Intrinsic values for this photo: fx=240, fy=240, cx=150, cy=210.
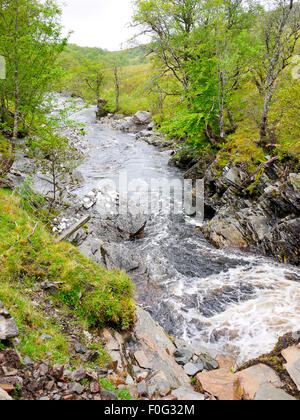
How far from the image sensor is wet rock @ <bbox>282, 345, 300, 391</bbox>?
4.54 metres

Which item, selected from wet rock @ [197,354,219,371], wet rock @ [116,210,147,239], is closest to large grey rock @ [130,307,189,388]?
wet rock @ [197,354,219,371]

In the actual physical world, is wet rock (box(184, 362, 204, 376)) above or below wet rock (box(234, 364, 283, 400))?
below

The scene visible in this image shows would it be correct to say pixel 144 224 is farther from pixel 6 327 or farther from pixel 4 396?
pixel 4 396

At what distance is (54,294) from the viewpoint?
224 inches

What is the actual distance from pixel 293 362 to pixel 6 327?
547cm

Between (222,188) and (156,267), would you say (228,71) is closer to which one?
(222,188)

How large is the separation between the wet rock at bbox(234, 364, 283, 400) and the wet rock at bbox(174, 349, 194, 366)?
4.50 ft

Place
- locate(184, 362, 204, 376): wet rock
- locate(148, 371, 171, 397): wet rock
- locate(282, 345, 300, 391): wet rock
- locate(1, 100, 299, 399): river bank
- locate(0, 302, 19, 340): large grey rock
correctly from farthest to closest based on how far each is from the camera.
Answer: locate(1, 100, 299, 399): river bank < locate(184, 362, 204, 376): wet rock < locate(282, 345, 300, 391): wet rock < locate(148, 371, 171, 397): wet rock < locate(0, 302, 19, 340): large grey rock

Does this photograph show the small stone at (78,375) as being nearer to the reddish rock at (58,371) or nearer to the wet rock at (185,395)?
the reddish rock at (58,371)

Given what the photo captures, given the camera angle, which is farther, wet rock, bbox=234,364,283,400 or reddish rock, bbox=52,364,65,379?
wet rock, bbox=234,364,283,400

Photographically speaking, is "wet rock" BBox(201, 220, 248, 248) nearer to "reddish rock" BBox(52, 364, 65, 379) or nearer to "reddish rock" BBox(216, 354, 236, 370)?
"reddish rock" BBox(216, 354, 236, 370)

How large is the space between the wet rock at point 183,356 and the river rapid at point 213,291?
98 cm

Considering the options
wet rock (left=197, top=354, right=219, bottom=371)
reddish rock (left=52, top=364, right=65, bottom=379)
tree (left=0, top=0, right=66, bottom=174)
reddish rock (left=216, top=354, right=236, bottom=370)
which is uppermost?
tree (left=0, top=0, right=66, bottom=174)
